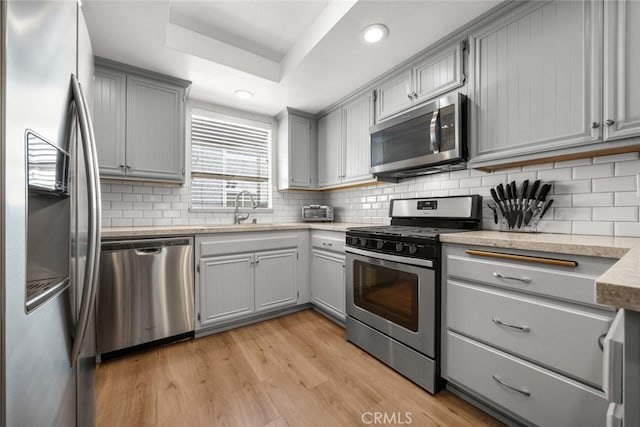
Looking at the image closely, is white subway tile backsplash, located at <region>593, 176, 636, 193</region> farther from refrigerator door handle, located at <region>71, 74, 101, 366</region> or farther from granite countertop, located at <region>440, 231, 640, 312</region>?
refrigerator door handle, located at <region>71, 74, 101, 366</region>

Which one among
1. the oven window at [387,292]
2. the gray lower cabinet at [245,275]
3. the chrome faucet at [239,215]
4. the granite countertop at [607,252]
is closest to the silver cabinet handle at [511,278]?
the granite countertop at [607,252]

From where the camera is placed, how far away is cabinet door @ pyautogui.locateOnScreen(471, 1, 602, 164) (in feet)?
4.42

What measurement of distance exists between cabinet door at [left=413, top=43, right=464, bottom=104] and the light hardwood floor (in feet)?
6.78

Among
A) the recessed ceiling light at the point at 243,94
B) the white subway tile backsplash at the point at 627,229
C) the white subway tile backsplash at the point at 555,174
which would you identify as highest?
the recessed ceiling light at the point at 243,94

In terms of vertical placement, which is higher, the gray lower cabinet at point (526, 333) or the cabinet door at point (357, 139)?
the cabinet door at point (357, 139)

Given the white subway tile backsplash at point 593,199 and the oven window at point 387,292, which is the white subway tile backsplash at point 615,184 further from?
the oven window at point 387,292

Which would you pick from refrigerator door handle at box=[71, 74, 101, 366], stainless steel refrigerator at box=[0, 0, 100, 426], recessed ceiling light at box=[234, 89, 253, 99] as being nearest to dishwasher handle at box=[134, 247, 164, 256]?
stainless steel refrigerator at box=[0, 0, 100, 426]

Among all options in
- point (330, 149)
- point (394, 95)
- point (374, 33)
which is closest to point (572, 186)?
point (394, 95)

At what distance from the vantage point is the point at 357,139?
112 inches

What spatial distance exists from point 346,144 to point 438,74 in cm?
119

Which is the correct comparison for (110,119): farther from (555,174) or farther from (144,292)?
(555,174)

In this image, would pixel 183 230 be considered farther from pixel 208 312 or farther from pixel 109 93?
pixel 109 93

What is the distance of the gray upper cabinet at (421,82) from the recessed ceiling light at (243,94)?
133cm

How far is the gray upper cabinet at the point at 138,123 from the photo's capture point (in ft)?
7.20
